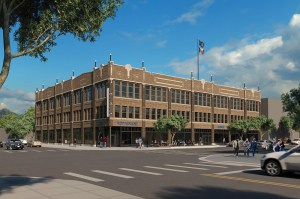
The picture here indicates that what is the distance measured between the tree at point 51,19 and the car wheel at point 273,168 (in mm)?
9663

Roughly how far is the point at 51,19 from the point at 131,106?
158ft

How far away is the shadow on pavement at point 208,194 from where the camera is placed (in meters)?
11.5

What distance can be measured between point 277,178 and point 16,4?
39.8 ft

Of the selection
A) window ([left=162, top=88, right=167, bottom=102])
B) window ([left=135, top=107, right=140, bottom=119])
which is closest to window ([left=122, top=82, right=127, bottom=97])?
window ([left=135, top=107, right=140, bottom=119])

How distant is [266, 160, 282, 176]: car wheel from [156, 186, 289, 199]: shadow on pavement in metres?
4.53

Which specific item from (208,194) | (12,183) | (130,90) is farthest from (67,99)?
(208,194)

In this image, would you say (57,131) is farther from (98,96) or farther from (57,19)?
(57,19)

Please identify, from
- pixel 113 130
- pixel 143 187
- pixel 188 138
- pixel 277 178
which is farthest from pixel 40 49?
pixel 188 138

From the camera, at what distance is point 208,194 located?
39.3ft

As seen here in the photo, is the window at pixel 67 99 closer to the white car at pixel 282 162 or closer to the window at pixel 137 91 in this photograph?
the window at pixel 137 91

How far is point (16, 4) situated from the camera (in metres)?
11.4

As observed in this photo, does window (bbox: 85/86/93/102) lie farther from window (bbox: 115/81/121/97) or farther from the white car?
the white car

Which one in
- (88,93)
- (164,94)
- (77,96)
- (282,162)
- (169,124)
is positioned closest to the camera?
(282,162)

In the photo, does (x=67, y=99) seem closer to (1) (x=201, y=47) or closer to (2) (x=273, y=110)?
(1) (x=201, y=47)
